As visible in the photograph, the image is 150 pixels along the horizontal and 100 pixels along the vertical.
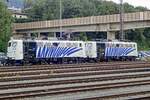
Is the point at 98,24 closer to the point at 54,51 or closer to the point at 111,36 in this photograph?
the point at 111,36

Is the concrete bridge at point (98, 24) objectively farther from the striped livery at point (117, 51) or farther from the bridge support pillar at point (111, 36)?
the striped livery at point (117, 51)

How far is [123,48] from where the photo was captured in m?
51.3

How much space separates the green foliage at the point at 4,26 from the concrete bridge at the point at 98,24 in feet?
34.9

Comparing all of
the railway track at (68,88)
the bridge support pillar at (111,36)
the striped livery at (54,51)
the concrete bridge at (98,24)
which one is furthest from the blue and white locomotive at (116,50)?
the railway track at (68,88)

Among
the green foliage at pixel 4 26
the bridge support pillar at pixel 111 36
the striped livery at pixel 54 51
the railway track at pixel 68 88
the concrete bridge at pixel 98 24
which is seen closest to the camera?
the railway track at pixel 68 88

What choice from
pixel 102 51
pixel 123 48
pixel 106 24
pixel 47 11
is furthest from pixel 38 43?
pixel 47 11

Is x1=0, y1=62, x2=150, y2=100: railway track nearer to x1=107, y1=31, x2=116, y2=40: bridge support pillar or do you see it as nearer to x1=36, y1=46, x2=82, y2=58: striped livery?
x1=36, y1=46, x2=82, y2=58: striped livery

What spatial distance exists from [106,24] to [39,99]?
5429 centimetres

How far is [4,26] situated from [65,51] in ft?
76.7

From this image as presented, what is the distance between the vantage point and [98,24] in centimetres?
7131

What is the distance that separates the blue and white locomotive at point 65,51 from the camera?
40884mm

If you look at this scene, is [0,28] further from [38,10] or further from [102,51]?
[38,10]

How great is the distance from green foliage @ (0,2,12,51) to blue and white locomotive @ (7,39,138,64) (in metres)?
18.5

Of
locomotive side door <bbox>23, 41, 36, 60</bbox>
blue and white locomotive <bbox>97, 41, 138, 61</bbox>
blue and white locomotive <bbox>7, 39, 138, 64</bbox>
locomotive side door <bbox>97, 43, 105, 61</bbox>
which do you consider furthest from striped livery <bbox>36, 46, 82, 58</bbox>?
blue and white locomotive <bbox>97, 41, 138, 61</bbox>
